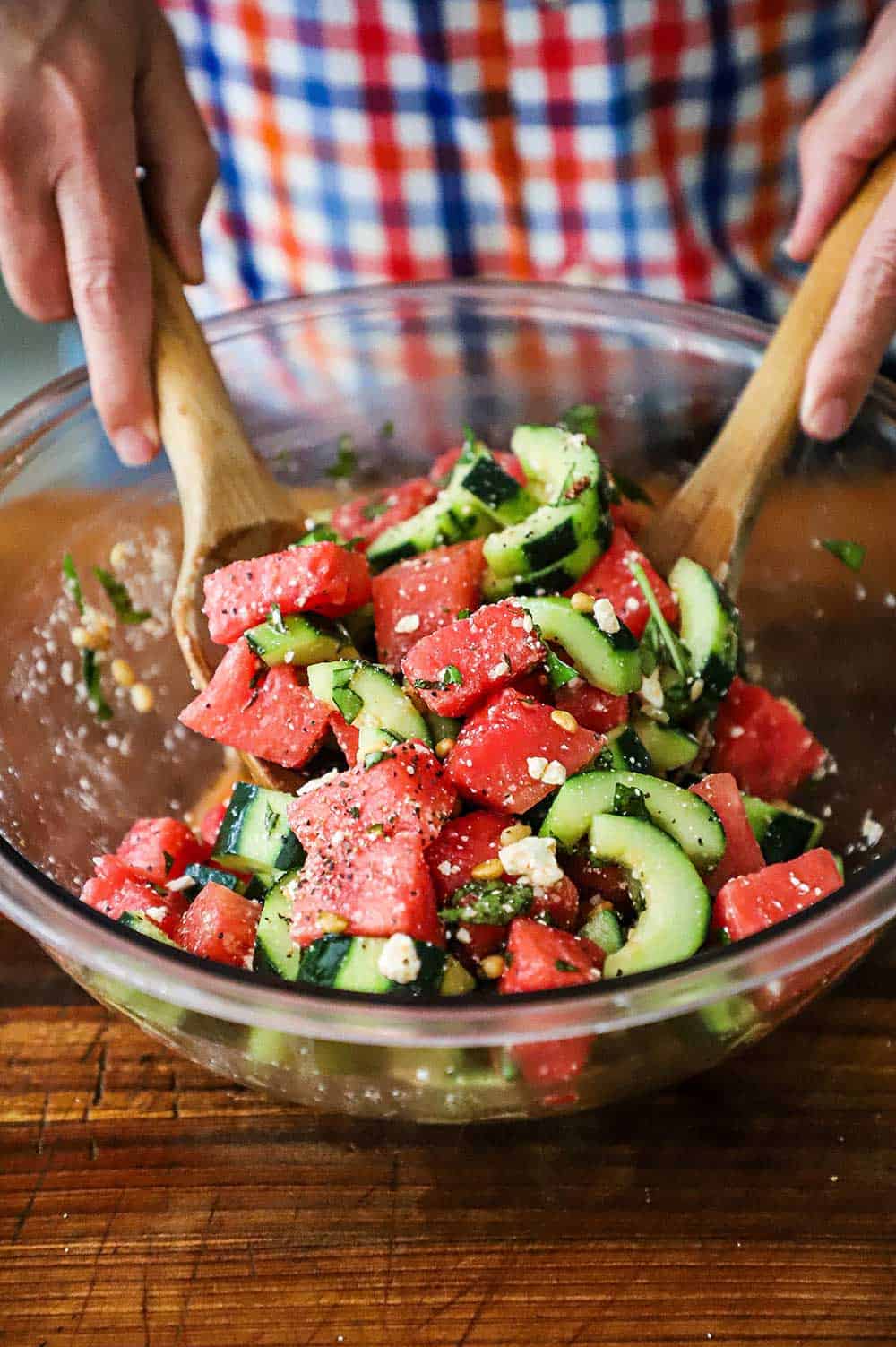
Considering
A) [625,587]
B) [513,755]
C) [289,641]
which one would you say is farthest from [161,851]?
[625,587]

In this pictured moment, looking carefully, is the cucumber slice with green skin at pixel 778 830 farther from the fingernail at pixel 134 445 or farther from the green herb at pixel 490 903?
the fingernail at pixel 134 445

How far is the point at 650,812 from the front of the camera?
63.1 inches

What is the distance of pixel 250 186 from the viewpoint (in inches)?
119

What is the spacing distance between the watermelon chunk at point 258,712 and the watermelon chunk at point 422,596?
0.56ft

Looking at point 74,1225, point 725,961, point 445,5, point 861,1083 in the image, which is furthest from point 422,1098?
point 445,5

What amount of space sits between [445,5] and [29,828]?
1.93 metres

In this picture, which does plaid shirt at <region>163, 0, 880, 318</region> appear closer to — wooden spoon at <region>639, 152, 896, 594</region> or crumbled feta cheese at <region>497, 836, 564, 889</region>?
wooden spoon at <region>639, 152, 896, 594</region>

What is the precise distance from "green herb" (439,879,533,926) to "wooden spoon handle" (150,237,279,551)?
0.82m

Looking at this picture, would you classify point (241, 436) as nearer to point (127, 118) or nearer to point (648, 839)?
point (127, 118)

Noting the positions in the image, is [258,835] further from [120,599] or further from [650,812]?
[120,599]

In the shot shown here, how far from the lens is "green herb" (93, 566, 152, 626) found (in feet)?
7.43

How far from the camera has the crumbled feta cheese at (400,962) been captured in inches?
55.2

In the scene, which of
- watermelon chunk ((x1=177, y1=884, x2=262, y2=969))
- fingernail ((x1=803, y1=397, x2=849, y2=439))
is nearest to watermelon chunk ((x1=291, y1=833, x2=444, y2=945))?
watermelon chunk ((x1=177, y1=884, x2=262, y2=969))

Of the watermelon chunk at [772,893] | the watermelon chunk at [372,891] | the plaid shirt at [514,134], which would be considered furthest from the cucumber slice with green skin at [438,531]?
the plaid shirt at [514,134]
